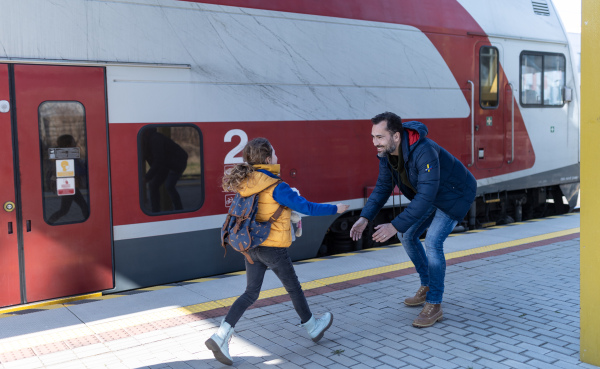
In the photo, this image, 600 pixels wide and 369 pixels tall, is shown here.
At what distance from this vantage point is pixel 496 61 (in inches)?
357

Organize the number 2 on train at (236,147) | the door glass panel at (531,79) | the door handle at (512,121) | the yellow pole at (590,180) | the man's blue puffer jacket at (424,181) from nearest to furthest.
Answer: the yellow pole at (590,180) < the man's blue puffer jacket at (424,181) < the number 2 on train at (236,147) < the door handle at (512,121) < the door glass panel at (531,79)

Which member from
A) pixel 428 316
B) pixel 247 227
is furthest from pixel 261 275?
pixel 428 316

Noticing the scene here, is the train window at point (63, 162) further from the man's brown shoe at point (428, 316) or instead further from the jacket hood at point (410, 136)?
the man's brown shoe at point (428, 316)

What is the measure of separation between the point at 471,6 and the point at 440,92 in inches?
56.7

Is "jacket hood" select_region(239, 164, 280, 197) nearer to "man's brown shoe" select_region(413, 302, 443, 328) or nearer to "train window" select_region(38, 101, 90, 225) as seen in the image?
"man's brown shoe" select_region(413, 302, 443, 328)

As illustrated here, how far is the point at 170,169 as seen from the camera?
20.1 ft

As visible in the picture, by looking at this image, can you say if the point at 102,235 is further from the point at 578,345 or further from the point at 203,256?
the point at 578,345

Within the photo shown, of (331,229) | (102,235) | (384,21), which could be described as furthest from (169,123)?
(384,21)

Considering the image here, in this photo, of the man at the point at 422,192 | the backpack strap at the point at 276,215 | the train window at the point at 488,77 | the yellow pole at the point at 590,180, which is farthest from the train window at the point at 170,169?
the train window at the point at 488,77

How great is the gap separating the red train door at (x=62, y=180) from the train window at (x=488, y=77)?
217 inches

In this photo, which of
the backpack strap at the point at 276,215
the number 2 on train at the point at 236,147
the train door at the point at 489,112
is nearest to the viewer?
the backpack strap at the point at 276,215

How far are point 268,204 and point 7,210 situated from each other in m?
2.49

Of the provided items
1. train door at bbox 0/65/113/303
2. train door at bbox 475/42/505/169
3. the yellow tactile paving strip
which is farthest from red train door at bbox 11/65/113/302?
train door at bbox 475/42/505/169

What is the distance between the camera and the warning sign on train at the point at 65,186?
552cm
